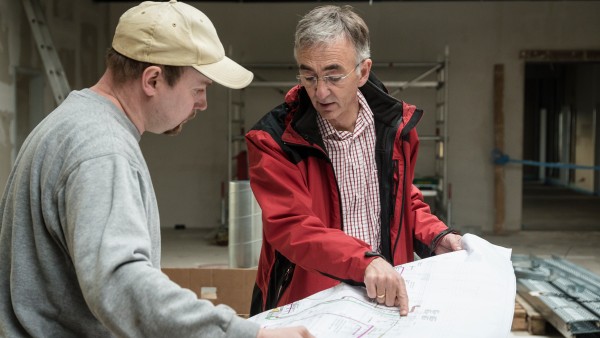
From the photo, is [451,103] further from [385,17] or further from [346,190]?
[346,190]

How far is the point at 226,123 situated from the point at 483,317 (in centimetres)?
976

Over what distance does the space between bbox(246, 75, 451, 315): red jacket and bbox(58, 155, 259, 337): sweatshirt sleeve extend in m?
0.70

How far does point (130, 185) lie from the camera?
1206 mm

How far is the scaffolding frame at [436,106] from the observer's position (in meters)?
10.0

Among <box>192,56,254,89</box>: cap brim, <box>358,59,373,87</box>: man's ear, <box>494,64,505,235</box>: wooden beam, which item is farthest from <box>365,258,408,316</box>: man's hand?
<box>494,64,505,235</box>: wooden beam

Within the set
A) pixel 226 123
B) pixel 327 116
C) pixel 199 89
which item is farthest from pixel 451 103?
pixel 199 89

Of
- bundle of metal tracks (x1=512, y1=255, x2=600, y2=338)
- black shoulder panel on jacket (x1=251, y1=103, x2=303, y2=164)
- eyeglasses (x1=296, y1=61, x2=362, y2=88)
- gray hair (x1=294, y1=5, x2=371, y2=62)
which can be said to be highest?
gray hair (x1=294, y1=5, x2=371, y2=62)

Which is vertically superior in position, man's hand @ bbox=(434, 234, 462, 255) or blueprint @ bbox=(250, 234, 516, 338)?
man's hand @ bbox=(434, 234, 462, 255)

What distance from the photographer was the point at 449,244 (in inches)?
82.8

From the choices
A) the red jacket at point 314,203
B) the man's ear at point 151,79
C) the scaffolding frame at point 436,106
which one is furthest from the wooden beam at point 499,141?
the man's ear at point 151,79

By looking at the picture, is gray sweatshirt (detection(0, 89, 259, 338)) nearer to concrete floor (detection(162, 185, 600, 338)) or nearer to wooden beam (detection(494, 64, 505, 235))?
concrete floor (detection(162, 185, 600, 338))

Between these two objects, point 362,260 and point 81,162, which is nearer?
point 81,162

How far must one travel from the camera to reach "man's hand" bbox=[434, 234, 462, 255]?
2.07m

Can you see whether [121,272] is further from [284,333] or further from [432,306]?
[432,306]
